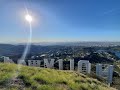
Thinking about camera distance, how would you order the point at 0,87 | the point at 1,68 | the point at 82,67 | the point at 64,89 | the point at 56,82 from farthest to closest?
the point at 82,67 < the point at 1,68 < the point at 56,82 < the point at 64,89 < the point at 0,87

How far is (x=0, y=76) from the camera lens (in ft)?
29.6

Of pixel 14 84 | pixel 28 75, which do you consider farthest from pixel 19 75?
pixel 14 84

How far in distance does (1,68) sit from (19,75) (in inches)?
63.7

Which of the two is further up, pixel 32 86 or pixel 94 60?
pixel 32 86

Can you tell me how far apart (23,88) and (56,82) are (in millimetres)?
1649

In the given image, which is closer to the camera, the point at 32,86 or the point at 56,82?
the point at 32,86

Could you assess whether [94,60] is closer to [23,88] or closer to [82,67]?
[82,67]

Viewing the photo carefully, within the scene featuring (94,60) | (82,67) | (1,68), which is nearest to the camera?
(1,68)

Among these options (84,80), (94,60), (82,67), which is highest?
(84,80)

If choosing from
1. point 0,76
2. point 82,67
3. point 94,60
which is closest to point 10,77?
point 0,76

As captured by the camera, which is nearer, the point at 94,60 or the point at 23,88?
the point at 23,88

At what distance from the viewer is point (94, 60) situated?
111562 millimetres

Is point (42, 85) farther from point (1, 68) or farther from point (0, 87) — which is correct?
point (1, 68)

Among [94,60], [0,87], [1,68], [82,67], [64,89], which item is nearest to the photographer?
[0,87]
